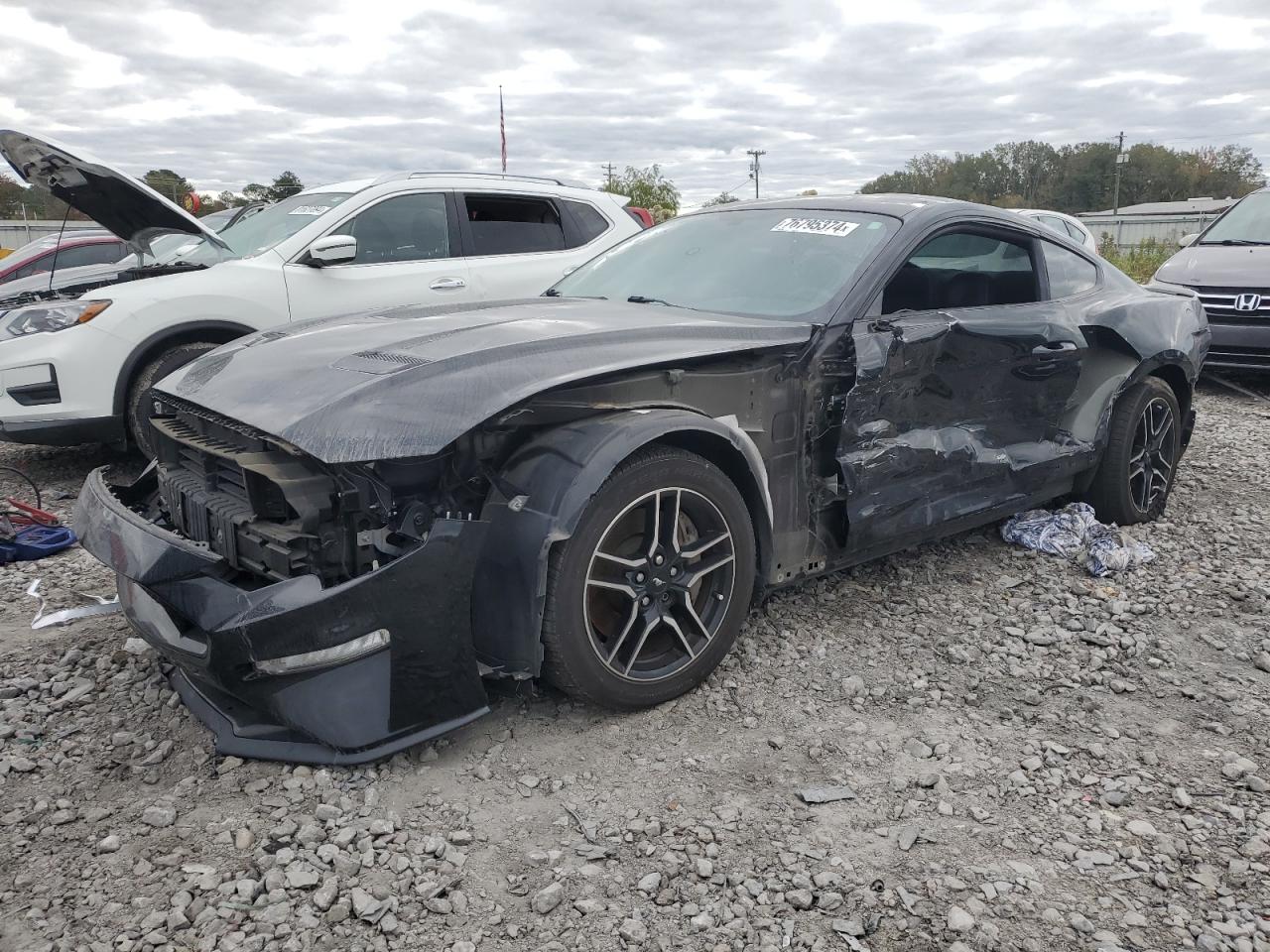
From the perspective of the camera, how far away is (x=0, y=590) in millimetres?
4137

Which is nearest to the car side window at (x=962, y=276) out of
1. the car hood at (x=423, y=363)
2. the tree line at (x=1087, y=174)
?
the car hood at (x=423, y=363)

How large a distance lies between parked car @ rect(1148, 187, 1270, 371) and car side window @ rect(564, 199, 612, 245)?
470 centimetres

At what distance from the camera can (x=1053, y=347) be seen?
4336 mm

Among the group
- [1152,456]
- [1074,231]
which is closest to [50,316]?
[1152,456]

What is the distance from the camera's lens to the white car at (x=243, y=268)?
213 inches

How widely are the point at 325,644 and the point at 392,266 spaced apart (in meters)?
4.27

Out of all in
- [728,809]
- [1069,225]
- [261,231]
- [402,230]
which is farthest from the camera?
[1069,225]

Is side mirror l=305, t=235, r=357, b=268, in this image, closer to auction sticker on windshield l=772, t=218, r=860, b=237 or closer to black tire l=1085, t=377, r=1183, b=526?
auction sticker on windshield l=772, t=218, r=860, b=237

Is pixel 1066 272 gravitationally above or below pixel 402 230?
below

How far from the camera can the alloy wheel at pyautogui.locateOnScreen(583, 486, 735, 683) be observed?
9.77ft

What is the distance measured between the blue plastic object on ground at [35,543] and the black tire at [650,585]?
2.78 meters

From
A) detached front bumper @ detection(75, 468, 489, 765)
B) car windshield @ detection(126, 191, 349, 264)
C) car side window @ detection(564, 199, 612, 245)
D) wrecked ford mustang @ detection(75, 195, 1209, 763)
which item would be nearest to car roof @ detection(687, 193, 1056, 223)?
wrecked ford mustang @ detection(75, 195, 1209, 763)

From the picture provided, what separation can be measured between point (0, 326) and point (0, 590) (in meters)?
2.13

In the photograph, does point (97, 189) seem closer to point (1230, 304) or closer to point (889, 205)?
point (889, 205)
